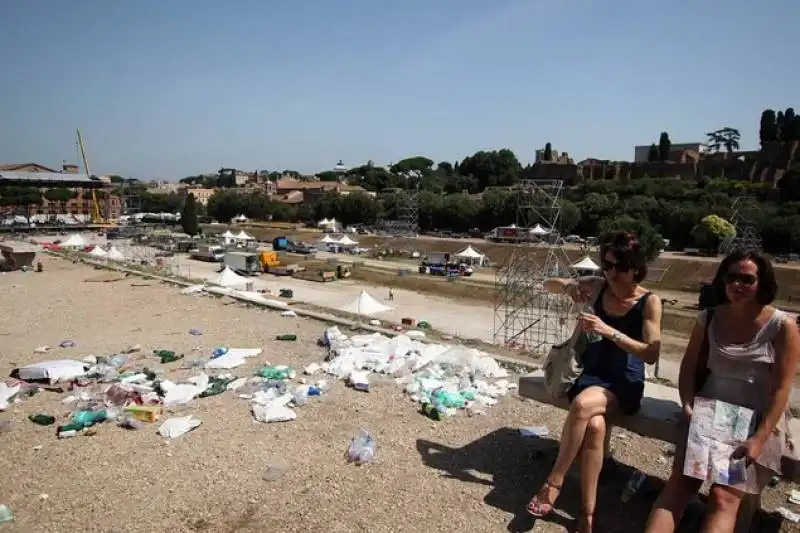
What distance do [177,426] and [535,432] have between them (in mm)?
3562

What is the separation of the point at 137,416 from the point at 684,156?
3363 inches

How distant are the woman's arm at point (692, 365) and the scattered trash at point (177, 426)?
4.53 metres

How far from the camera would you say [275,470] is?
475 centimetres

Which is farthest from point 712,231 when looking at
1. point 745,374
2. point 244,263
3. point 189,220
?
point 189,220

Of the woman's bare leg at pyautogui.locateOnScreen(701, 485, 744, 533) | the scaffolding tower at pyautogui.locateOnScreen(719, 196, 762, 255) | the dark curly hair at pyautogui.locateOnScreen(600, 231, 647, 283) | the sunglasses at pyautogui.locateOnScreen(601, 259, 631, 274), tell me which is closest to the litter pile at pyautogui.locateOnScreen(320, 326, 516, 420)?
the sunglasses at pyautogui.locateOnScreen(601, 259, 631, 274)

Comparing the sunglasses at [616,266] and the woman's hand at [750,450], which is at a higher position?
the sunglasses at [616,266]

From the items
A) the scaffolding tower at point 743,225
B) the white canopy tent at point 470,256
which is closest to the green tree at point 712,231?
the scaffolding tower at point 743,225

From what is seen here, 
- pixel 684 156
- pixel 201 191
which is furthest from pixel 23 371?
pixel 201 191

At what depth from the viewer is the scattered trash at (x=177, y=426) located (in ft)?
18.2

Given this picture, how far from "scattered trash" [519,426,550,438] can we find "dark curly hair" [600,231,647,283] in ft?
6.70

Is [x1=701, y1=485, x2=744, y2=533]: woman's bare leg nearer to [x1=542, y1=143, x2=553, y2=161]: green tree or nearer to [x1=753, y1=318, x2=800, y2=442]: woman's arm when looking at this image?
[x1=753, y1=318, x2=800, y2=442]: woman's arm

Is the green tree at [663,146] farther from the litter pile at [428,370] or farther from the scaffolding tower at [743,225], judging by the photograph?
the litter pile at [428,370]

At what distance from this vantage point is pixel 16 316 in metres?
13.2

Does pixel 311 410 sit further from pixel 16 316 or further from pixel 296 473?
pixel 16 316
